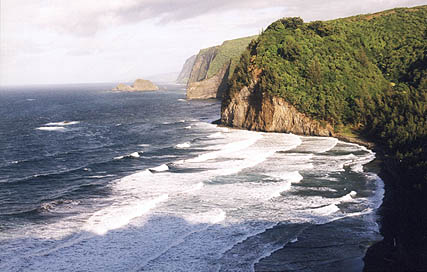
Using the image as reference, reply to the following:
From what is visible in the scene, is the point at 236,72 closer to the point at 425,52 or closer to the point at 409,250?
the point at 425,52

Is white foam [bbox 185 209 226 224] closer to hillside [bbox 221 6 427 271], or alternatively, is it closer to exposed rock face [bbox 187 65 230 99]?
hillside [bbox 221 6 427 271]

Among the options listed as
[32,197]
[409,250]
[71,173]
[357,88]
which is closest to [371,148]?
[357,88]

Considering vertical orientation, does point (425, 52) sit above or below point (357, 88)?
above

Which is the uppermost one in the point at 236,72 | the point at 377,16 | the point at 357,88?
the point at 377,16

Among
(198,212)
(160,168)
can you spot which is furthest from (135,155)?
(198,212)

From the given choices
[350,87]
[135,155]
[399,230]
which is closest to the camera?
[399,230]

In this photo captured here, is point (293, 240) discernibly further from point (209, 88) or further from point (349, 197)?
point (209, 88)

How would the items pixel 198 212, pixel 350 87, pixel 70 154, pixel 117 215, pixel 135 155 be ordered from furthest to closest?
pixel 350 87
pixel 70 154
pixel 135 155
pixel 198 212
pixel 117 215

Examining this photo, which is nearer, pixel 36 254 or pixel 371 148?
pixel 36 254
